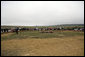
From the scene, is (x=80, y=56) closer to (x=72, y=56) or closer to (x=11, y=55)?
(x=72, y=56)

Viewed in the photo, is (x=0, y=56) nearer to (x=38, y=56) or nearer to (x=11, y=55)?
(x=11, y=55)

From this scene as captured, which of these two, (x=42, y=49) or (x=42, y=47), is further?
(x=42, y=47)

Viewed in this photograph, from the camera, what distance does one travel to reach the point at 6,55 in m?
6.71

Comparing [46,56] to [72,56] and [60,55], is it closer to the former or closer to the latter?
[60,55]

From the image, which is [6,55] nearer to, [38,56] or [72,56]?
Answer: [38,56]

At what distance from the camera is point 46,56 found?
6504mm

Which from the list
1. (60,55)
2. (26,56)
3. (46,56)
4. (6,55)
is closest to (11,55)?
(6,55)

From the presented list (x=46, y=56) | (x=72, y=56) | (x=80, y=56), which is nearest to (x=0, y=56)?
(x=46, y=56)

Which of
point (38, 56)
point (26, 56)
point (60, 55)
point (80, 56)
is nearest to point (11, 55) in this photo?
point (26, 56)

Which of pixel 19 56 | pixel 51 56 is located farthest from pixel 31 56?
pixel 51 56

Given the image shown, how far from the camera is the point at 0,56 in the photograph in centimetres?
648

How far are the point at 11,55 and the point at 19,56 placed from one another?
595mm

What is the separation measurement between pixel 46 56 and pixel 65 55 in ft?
4.27

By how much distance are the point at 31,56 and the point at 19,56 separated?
0.80 meters
